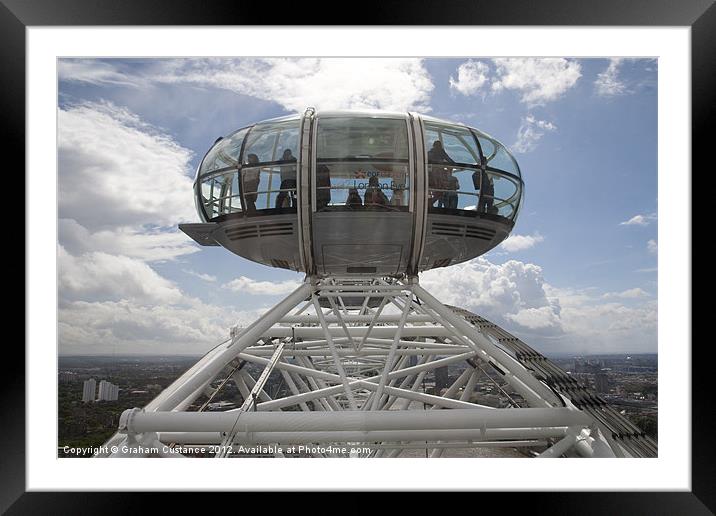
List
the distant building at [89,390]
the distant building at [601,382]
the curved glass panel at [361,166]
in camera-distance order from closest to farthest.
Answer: the distant building at [89,390], the distant building at [601,382], the curved glass panel at [361,166]

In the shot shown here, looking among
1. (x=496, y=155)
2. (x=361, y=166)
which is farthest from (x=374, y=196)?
(x=496, y=155)

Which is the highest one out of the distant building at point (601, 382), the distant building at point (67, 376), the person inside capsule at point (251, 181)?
the person inside capsule at point (251, 181)

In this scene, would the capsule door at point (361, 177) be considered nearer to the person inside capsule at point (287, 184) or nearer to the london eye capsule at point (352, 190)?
the london eye capsule at point (352, 190)

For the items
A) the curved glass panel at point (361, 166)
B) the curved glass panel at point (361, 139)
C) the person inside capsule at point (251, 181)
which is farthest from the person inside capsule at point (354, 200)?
the person inside capsule at point (251, 181)

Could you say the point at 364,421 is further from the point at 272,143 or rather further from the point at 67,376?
the point at 272,143
